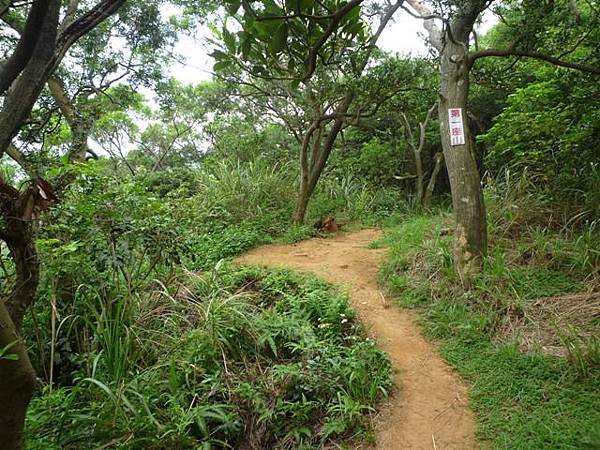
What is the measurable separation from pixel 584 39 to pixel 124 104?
6.46m

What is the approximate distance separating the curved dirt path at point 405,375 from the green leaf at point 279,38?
2.27 metres

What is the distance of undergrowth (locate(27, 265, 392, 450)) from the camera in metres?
2.19

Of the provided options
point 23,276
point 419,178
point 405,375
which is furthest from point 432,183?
point 23,276

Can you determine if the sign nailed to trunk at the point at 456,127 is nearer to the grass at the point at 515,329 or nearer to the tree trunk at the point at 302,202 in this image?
the grass at the point at 515,329

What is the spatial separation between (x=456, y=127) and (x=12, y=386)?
3.87 m

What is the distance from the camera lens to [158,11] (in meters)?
6.04

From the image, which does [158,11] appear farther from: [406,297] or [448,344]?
[448,344]

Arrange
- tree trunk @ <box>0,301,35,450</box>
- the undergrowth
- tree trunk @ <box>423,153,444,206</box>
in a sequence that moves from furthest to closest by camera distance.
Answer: tree trunk @ <box>423,153,444,206</box> → the undergrowth → tree trunk @ <box>0,301,35,450</box>

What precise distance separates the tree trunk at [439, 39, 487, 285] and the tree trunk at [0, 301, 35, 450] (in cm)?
336

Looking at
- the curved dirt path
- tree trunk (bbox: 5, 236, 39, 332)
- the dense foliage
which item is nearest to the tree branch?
the dense foliage

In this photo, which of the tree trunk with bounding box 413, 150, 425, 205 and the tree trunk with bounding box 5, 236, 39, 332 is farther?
the tree trunk with bounding box 413, 150, 425, 205

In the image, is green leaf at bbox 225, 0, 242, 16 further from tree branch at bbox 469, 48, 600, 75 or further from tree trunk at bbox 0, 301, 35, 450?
tree branch at bbox 469, 48, 600, 75

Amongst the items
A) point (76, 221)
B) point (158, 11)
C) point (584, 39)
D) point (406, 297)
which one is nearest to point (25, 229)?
point (76, 221)

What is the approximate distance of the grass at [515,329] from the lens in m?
2.27
